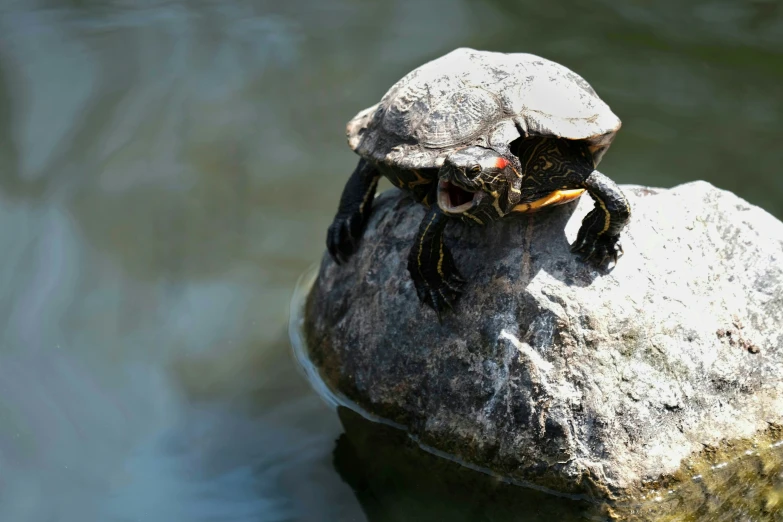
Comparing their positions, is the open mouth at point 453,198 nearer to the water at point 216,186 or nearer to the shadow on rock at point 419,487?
the shadow on rock at point 419,487

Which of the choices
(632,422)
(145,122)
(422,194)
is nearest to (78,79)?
(145,122)

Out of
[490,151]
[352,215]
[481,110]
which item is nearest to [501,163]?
[490,151]

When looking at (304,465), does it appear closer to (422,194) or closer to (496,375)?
(496,375)

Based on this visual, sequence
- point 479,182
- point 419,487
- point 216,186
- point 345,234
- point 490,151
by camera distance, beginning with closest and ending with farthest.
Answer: point 479,182, point 490,151, point 419,487, point 345,234, point 216,186

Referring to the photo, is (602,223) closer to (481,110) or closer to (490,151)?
(490,151)

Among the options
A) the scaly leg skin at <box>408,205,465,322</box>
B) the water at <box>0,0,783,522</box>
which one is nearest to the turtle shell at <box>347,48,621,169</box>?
the scaly leg skin at <box>408,205,465,322</box>

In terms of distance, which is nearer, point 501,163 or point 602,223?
point 501,163
